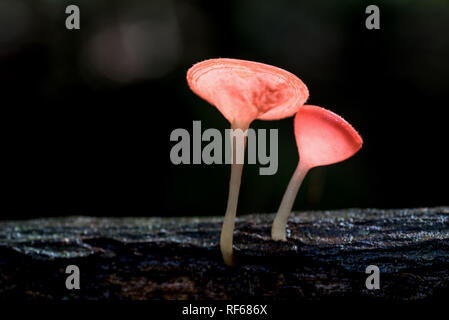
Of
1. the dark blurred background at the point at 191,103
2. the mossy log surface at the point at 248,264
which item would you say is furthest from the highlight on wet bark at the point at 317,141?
the dark blurred background at the point at 191,103

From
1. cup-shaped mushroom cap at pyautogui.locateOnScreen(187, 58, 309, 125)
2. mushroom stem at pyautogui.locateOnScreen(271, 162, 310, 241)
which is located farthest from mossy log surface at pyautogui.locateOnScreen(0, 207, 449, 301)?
cup-shaped mushroom cap at pyautogui.locateOnScreen(187, 58, 309, 125)

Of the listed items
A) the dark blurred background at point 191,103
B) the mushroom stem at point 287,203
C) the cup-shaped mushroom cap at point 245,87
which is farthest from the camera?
the dark blurred background at point 191,103

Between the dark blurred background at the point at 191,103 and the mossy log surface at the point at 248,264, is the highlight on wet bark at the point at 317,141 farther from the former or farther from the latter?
the dark blurred background at the point at 191,103

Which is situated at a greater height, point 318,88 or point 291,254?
point 318,88

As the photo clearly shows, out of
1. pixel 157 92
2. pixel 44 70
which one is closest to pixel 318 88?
pixel 157 92

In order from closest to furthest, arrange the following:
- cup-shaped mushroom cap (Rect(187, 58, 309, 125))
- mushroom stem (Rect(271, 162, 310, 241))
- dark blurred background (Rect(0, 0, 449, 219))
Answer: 1. cup-shaped mushroom cap (Rect(187, 58, 309, 125))
2. mushroom stem (Rect(271, 162, 310, 241))
3. dark blurred background (Rect(0, 0, 449, 219))

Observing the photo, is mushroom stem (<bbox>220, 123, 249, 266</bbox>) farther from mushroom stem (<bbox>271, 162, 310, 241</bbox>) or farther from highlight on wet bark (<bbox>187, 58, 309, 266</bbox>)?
mushroom stem (<bbox>271, 162, 310, 241</bbox>)
